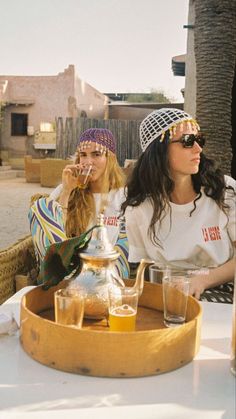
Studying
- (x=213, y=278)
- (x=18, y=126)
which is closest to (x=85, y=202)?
(x=213, y=278)

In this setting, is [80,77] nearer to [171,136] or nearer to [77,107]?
[77,107]

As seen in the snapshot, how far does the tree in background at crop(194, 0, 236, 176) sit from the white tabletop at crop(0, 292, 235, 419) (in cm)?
260

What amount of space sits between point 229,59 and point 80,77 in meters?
20.2

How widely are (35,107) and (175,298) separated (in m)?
22.6

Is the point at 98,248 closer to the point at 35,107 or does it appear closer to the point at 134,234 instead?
the point at 134,234

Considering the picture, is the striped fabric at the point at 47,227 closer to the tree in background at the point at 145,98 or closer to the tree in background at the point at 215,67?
the tree in background at the point at 215,67

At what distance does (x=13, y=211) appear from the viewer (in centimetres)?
1005

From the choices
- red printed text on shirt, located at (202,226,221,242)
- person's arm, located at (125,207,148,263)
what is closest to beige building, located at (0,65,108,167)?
person's arm, located at (125,207,148,263)

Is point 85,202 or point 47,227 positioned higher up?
point 85,202

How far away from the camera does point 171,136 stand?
7.82 feet

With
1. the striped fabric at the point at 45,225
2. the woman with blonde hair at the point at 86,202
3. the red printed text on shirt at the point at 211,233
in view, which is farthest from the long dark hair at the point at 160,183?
the striped fabric at the point at 45,225

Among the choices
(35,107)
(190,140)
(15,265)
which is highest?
(35,107)

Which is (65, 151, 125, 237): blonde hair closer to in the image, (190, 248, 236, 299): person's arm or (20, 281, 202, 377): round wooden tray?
(190, 248, 236, 299): person's arm

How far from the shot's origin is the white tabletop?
102 cm
